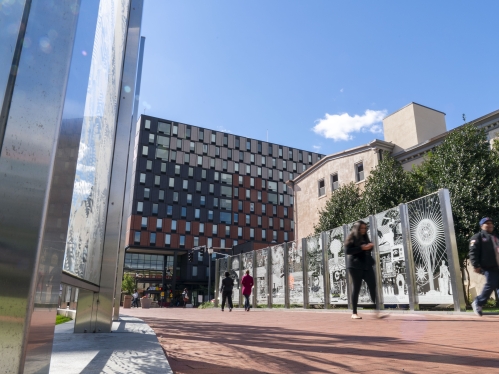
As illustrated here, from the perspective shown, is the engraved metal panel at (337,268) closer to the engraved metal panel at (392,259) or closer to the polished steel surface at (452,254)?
the engraved metal panel at (392,259)

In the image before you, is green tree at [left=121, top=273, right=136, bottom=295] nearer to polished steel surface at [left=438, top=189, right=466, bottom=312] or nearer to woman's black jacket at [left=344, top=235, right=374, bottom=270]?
polished steel surface at [left=438, top=189, right=466, bottom=312]

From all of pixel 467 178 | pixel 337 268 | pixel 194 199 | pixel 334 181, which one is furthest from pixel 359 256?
pixel 194 199

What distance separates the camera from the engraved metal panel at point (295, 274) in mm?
17712

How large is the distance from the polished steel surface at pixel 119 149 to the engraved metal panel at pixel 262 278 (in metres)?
16.2

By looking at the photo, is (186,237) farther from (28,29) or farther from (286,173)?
(28,29)

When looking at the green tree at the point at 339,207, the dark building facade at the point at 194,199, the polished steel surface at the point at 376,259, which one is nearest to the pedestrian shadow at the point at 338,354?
the polished steel surface at the point at 376,259

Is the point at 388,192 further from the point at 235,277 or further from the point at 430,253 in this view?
the point at 430,253

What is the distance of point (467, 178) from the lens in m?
19.9

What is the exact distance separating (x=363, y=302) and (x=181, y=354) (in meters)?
12.0

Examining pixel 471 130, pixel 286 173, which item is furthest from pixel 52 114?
pixel 286 173

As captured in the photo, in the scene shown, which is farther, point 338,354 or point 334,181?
point 334,181

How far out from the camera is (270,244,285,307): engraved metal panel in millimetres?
19172

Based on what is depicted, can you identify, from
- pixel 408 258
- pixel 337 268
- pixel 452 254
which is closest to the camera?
→ pixel 452 254

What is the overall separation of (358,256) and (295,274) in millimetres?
11412
